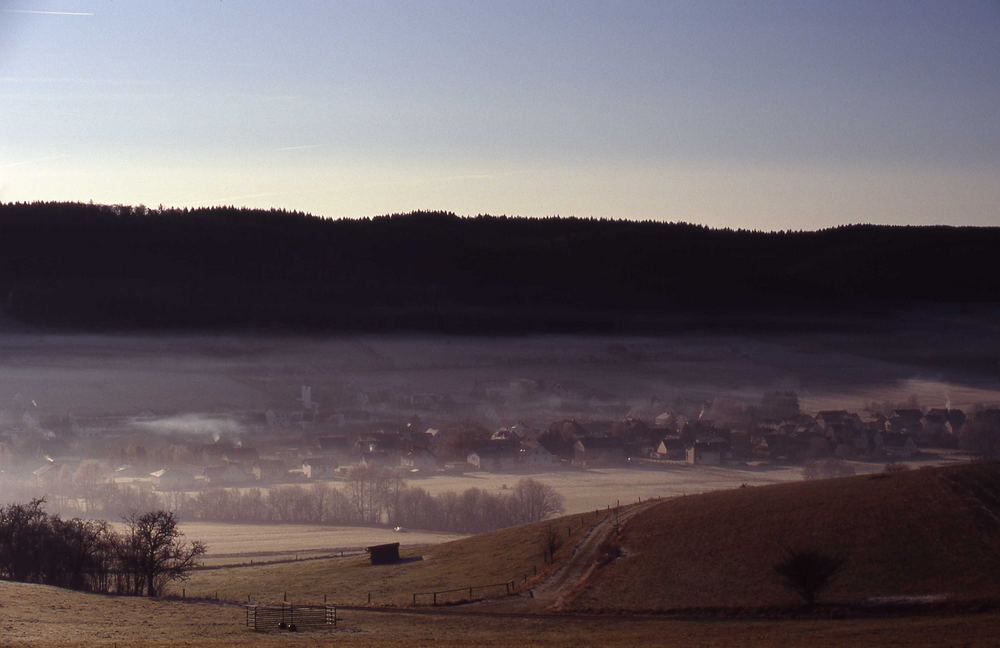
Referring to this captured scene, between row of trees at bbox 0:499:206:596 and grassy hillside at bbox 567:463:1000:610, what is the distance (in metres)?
15.5

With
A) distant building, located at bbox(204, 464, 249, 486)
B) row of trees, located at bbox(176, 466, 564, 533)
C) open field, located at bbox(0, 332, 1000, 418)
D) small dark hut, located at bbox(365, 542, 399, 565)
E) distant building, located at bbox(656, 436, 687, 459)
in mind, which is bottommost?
small dark hut, located at bbox(365, 542, 399, 565)

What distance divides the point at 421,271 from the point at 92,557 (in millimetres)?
80518

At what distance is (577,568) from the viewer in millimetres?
39062

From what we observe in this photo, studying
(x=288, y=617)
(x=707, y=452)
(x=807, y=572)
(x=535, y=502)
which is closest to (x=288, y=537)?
(x=535, y=502)

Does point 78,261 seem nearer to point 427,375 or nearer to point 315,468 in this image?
point 427,375

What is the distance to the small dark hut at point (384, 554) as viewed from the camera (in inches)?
1742

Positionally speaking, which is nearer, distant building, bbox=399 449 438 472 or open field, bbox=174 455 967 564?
open field, bbox=174 455 967 564

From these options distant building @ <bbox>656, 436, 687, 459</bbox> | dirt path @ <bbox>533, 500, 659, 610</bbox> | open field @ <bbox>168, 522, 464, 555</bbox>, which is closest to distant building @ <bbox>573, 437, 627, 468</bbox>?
distant building @ <bbox>656, 436, 687, 459</bbox>

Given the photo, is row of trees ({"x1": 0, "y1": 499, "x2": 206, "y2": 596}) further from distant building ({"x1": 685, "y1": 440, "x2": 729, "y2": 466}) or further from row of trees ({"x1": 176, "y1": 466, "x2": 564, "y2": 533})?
distant building ({"x1": 685, "y1": 440, "x2": 729, "y2": 466})

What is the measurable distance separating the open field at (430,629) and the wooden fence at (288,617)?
415mm

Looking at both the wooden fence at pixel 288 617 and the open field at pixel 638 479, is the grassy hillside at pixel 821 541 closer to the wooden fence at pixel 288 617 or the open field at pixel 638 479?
the wooden fence at pixel 288 617

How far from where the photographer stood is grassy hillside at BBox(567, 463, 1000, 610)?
35.2m

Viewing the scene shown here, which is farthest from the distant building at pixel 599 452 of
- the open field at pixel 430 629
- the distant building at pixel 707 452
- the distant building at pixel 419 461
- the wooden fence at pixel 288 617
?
the open field at pixel 430 629

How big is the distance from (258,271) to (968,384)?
6621cm
